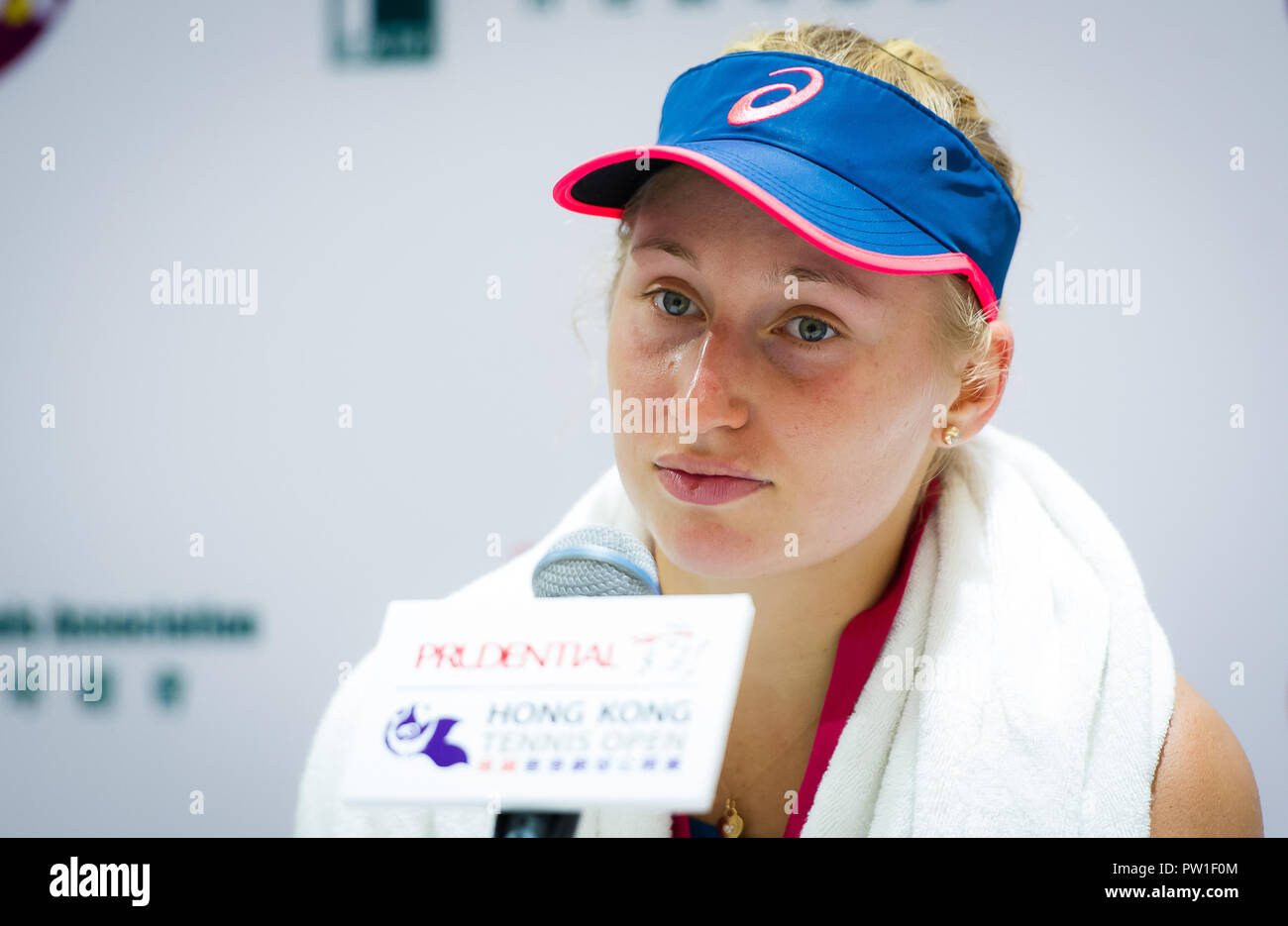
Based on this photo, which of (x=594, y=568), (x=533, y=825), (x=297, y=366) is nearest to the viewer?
(x=533, y=825)

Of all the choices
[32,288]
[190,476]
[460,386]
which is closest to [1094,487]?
[460,386]

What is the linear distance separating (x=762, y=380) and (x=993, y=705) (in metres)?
0.34

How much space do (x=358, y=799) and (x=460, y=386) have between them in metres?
0.87

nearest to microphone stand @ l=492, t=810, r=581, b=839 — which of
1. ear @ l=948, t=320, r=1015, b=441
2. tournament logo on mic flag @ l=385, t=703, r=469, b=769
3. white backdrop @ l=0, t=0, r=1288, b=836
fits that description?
tournament logo on mic flag @ l=385, t=703, r=469, b=769

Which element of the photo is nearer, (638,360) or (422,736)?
(422,736)

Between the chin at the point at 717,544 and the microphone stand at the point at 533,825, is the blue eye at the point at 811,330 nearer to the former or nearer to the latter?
the chin at the point at 717,544

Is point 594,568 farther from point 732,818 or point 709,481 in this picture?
point 732,818

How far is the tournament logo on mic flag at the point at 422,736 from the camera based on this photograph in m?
0.53

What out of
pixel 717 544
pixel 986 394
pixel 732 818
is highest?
pixel 986 394

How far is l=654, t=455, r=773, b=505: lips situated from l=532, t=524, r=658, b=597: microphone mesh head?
0.57 ft

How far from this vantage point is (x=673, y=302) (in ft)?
2.89

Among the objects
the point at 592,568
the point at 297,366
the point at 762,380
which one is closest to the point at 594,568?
the point at 592,568

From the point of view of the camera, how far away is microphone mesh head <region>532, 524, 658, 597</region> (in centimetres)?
63

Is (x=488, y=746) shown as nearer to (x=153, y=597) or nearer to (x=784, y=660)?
(x=784, y=660)
